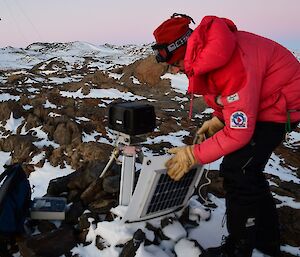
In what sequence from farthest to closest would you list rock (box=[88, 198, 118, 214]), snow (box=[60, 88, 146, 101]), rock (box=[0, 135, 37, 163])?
snow (box=[60, 88, 146, 101])
rock (box=[0, 135, 37, 163])
rock (box=[88, 198, 118, 214])

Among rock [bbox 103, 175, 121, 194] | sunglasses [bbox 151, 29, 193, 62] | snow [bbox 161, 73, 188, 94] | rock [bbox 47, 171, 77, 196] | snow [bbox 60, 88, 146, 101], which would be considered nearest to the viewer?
sunglasses [bbox 151, 29, 193, 62]

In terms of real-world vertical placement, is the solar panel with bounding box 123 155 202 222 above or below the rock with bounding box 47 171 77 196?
above

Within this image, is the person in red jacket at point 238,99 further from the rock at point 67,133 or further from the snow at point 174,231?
the rock at point 67,133

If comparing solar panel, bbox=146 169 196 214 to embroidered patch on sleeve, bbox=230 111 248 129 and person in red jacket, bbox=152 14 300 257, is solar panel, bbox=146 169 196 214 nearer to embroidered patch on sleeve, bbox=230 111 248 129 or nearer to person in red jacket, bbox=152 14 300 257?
person in red jacket, bbox=152 14 300 257

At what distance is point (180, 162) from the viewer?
7.92ft

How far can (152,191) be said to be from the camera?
101 inches

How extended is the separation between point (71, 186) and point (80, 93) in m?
8.96

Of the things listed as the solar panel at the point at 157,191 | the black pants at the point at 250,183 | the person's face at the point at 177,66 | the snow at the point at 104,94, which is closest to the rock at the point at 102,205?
the solar panel at the point at 157,191

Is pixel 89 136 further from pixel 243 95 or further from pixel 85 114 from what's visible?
pixel 243 95

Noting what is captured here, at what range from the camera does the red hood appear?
1973mm

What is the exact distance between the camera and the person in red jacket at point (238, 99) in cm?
204

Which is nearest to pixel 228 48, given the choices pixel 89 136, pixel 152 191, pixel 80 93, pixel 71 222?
pixel 152 191

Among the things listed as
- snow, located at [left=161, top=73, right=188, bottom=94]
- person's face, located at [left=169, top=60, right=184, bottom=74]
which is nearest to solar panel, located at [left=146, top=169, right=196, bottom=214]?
person's face, located at [left=169, top=60, right=184, bottom=74]

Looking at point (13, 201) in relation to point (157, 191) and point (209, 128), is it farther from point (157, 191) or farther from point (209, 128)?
point (209, 128)
